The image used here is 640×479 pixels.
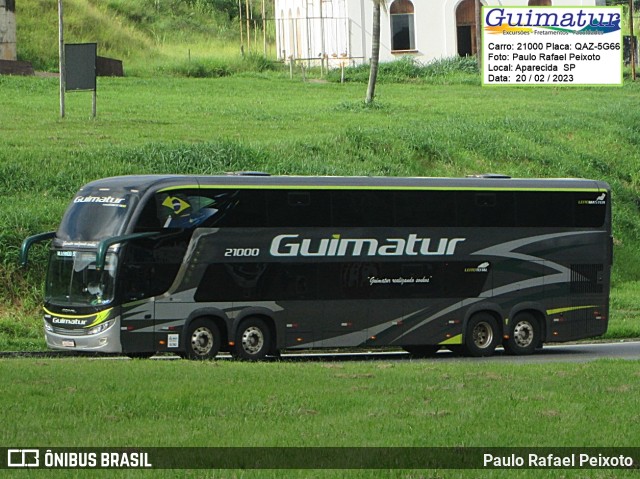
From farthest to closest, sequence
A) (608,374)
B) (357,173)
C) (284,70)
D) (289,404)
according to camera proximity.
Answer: (284,70)
(357,173)
(608,374)
(289,404)

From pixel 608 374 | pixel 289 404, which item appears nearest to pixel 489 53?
pixel 608 374

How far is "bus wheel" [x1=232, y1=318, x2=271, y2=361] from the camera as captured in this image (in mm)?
25266

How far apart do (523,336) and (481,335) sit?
1.02 metres

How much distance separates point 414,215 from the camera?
27.0 metres

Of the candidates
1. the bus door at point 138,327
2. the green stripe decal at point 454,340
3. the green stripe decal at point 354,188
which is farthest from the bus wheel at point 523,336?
the bus door at point 138,327

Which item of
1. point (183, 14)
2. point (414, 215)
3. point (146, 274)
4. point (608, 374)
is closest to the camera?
point (608, 374)

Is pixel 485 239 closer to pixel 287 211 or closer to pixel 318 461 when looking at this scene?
pixel 287 211

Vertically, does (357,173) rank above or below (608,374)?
above

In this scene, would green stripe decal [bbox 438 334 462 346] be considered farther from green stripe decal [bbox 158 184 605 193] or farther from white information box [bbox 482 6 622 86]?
white information box [bbox 482 6 622 86]

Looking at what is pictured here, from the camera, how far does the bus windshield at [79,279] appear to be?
24031mm

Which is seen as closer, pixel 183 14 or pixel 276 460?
pixel 276 460

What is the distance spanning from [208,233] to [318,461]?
12908mm

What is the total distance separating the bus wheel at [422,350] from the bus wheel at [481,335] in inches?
38.2

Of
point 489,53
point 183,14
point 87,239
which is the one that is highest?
point 183,14
